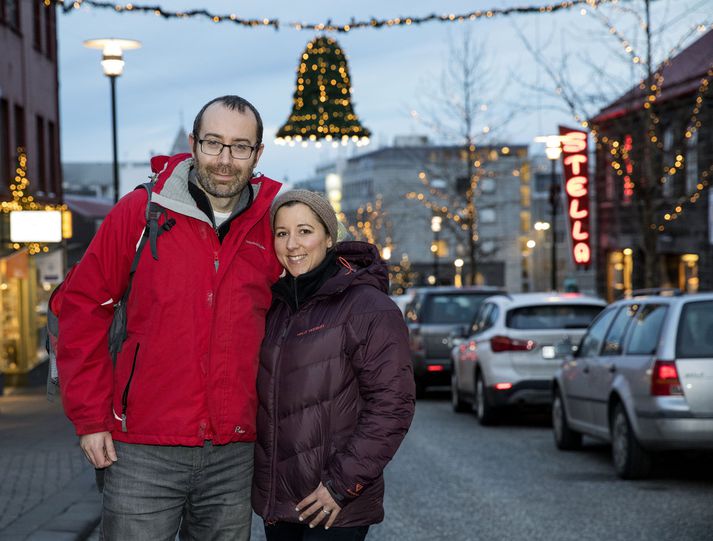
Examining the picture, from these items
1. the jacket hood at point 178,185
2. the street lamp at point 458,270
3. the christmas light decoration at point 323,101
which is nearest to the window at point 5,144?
the christmas light decoration at point 323,101

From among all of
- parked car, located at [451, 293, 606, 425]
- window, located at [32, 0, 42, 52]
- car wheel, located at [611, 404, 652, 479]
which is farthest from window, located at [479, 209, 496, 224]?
car wheel, located at [611, 404, 652, 479]

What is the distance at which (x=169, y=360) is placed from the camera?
454 centimetres

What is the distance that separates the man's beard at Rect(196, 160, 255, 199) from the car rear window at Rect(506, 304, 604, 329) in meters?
12.7

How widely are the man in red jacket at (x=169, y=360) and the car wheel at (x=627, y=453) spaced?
719 cm

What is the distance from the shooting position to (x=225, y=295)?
15.1ft

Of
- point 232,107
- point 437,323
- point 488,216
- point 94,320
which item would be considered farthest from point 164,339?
point 488,216

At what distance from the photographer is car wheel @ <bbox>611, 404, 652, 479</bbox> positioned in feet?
37.4

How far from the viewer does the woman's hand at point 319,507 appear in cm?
447

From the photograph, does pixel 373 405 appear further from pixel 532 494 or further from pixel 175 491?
pixel 532 494

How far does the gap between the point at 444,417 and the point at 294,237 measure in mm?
14480

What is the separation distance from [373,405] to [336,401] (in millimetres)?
121

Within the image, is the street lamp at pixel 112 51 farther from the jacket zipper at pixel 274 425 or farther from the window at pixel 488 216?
the window at pixel 488 216

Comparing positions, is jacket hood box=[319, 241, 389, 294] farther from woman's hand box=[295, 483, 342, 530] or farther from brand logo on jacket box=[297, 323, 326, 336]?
woman's hand box=[295, 483, 342, 530]

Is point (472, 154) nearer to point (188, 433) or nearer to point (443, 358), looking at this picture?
point (443, 358)
